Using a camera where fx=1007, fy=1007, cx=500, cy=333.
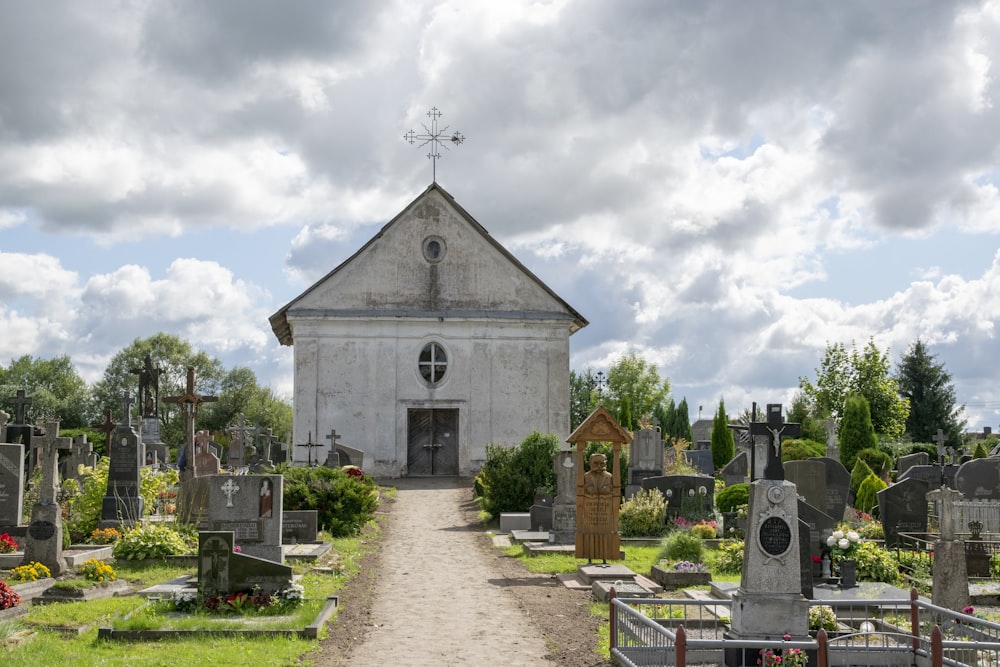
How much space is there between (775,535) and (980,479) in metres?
15.8

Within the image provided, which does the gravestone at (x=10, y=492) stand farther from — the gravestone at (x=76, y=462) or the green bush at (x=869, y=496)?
the green bush at (x=869, y=496)

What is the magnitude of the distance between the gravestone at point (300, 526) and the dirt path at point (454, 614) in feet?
4.39

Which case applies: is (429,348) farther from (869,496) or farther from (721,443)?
(869,496)

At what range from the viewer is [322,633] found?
35.3 feet

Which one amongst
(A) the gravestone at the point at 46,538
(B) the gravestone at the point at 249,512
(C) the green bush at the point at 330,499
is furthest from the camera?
(C) the green bush at the point at 330,499

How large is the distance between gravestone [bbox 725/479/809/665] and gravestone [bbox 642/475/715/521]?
40.9 ft

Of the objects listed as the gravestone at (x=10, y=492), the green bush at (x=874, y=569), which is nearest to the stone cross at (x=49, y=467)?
the gravestone at (x=10, y=492)

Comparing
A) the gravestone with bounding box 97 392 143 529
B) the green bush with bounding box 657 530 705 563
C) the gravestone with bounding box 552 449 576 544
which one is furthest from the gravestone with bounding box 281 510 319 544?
the green bush with bounding box 657 530 705 563

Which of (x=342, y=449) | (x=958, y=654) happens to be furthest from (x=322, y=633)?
(x=342, y=449)

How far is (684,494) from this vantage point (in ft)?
71.8

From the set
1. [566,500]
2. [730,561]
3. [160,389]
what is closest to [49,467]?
[566,500]

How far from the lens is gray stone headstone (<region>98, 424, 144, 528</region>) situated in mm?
18703

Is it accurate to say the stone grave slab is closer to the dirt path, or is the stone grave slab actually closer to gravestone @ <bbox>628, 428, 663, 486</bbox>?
the dirt path

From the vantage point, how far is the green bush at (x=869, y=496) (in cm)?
2271
